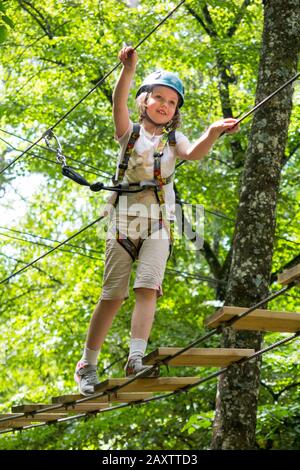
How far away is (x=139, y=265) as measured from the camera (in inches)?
127

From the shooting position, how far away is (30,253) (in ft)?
39.3

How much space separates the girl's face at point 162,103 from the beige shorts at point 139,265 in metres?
0.42

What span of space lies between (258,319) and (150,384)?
0.61 m

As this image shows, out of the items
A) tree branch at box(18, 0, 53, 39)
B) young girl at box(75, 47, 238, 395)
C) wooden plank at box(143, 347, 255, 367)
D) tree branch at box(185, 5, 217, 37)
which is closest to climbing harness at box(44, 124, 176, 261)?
young girl at box(75, 47, 238, 395)

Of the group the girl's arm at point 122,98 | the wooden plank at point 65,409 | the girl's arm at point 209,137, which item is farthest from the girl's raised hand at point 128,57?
the wooden plank at point 65,409

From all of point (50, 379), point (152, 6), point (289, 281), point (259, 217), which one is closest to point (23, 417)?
point (259, 217)

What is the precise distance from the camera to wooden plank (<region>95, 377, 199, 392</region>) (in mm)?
3059

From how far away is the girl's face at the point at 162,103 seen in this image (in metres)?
3.27

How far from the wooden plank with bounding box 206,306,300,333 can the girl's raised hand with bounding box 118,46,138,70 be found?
3.52ft

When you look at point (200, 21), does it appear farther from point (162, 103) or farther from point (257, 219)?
point (162, 103)

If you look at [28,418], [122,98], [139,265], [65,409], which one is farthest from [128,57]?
[28,418]

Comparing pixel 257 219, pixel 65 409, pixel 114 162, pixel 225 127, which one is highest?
pixel 114 162

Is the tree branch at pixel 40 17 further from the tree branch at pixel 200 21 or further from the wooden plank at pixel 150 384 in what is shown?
the wooden plank at pixel 150 384
